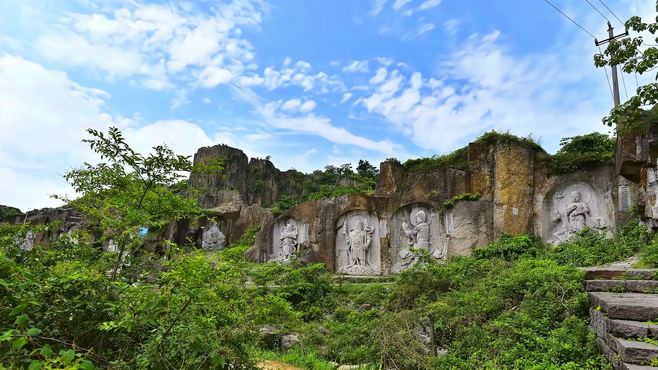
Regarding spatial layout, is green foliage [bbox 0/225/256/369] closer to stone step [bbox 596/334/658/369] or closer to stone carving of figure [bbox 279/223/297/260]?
stone step [bbox 596/334/658/369]

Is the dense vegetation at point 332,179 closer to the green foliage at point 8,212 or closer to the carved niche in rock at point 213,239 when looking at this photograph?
the carved niche in rock at point 213,239

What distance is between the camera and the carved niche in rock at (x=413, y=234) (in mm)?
14266

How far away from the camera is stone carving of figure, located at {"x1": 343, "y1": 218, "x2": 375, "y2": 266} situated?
15.3 meters

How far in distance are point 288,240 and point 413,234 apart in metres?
5.67

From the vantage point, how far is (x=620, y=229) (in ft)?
36.2

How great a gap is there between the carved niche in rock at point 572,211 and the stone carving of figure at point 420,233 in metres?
3.71

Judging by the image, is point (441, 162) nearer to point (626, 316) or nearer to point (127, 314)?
point (626, 316)

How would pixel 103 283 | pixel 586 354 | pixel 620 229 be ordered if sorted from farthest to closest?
pixel 620 229, pixel 586 354, pixel 103 283

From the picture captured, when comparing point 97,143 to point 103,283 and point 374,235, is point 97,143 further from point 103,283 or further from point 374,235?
point 374,235

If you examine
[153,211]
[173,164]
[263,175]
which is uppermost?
[263,175]

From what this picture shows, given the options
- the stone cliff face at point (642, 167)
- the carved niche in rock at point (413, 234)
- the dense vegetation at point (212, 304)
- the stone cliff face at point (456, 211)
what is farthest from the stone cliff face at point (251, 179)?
the stone cliff face at point (642, 167)

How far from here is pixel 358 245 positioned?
15414mm

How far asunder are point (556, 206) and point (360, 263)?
686cm

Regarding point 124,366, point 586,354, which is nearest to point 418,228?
point 586,354
